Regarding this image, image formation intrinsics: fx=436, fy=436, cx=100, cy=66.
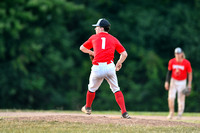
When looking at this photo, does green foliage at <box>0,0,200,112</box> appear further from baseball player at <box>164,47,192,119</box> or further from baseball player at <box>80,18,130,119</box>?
baseball player at <box>80,18,130,119</box>

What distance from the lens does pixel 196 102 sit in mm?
27703

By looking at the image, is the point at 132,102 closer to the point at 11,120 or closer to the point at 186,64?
the point at 186,64

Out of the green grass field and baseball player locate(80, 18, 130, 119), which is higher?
baseball player locate(80, 18, 130, 119)

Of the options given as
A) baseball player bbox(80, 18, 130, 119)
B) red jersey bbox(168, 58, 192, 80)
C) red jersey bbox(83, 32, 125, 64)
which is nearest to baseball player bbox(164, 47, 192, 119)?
red jersey bbox(168, 58, 192, 80)

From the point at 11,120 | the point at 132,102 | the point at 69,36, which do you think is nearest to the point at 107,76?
the point at 11,120

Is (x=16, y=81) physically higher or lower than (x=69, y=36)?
lower

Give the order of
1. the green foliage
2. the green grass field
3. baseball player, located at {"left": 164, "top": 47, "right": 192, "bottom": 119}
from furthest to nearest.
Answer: the green foliage < baseball player, located at {"left": 164, "top": 47, "right": 192, "bottom": 119} < the green grass field

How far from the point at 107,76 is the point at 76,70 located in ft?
72.6

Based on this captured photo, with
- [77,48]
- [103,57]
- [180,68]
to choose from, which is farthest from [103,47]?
[77,48]

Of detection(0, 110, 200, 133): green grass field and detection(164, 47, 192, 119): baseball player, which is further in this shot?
detection(164, 47, 192, 119): baseball player

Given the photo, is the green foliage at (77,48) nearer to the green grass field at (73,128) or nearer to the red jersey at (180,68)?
the red jersey at (180,68)

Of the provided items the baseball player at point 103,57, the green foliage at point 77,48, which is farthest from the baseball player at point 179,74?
the green foliage at point 77,48

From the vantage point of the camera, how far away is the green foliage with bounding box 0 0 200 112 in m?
26.4

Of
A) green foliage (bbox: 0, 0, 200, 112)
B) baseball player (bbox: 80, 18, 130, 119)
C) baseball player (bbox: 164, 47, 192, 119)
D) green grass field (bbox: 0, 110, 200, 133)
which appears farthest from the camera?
green foliage (bbox: 0, 0, 200, 112)
